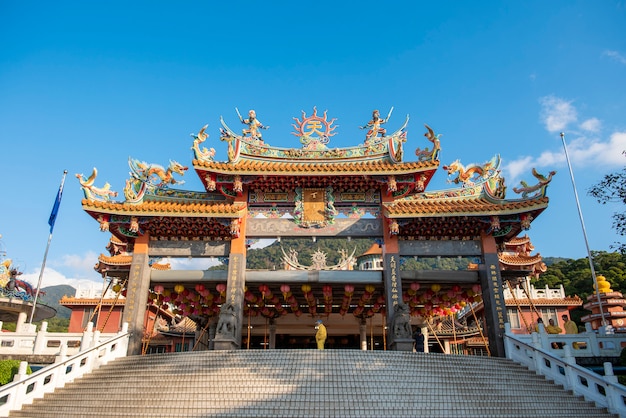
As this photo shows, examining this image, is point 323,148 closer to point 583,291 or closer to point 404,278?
point 404,278

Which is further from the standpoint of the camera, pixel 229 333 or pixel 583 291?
pixel 583 291

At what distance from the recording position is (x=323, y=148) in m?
17.9

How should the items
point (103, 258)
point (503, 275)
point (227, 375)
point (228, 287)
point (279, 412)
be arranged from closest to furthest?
point (279, 412) < point (227, 375) < point (228, 287) < point (503, 275) < point (103, 258)

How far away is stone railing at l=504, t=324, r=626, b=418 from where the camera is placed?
31.2ft

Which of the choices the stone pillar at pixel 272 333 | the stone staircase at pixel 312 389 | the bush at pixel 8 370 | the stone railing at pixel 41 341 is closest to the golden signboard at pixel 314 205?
the stone staircase at pixel 312 389

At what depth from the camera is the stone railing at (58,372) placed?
964 centimetres

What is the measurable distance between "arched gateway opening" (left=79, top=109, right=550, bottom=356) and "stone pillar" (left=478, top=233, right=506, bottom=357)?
0.11ft

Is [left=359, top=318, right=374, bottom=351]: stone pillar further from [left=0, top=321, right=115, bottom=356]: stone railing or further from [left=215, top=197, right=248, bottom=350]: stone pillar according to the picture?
[left=0, top=321, right=115, bottom=356]: stone railing

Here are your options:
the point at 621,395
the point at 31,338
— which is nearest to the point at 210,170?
the point at 31,338

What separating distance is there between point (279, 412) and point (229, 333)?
507 centimetres

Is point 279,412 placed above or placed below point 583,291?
below

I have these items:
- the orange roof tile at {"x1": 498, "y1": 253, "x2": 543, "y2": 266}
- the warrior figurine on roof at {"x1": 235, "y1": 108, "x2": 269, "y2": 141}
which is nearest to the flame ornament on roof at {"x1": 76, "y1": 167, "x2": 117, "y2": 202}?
the warrior figurine on roof at {"x1": 235, "y1": 108, "x2": 269, "y2": 141}

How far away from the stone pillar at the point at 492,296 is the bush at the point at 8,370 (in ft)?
42.8

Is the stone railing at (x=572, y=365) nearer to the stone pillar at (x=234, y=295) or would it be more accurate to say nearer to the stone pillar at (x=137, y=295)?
the stone pillar at (x=234, y=295)
